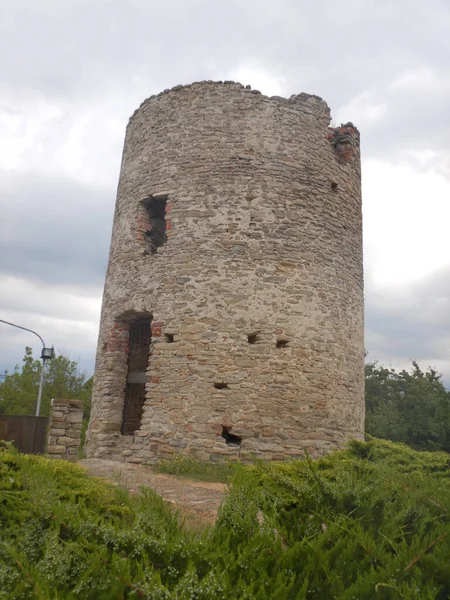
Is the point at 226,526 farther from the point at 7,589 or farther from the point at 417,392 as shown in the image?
the point at 417,392

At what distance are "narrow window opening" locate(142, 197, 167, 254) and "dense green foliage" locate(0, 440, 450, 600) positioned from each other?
262 inches

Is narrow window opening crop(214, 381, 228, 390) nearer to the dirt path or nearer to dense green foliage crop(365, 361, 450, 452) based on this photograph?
the dirt path

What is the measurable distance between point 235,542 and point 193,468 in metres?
4.91

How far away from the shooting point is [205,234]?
8.96 metres

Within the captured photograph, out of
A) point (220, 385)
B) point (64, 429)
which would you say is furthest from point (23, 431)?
point (220, 385)

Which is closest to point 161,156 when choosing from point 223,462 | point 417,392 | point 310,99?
point 310,99

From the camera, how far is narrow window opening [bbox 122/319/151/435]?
9.76 m

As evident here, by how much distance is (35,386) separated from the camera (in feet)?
69.3

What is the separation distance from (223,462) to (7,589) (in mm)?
5493

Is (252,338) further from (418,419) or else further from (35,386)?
(35,386)

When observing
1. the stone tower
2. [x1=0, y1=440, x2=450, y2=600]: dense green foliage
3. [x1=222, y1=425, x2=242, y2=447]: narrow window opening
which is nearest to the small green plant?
the stone tower

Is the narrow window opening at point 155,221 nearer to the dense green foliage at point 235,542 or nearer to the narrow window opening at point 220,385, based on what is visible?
the narrow window opening at point 220,385

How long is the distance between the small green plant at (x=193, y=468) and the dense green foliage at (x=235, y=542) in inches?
154

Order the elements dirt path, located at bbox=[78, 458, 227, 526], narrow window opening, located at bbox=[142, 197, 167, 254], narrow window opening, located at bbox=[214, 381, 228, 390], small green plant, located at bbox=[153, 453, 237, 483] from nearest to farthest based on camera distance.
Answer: dirt path, located at bbox=[78, 458, 227, 526] < small green plant, located at bbox=[153, 453, 237, 483] < narrow window opening, located at bbox=[214, 381, 228, 390] < narrow window opening, located at bbox=[142, 197, 167, 254]
